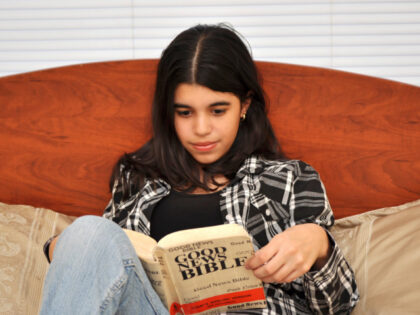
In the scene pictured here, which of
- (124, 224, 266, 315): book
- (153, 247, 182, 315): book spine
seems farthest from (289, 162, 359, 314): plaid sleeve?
(153, 247, 182, 315): book spine

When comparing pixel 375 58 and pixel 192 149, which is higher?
pixel 375 58

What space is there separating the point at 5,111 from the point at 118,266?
866 mm

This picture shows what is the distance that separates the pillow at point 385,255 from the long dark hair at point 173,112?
274 millimetres

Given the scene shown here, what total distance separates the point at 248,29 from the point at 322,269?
100cm

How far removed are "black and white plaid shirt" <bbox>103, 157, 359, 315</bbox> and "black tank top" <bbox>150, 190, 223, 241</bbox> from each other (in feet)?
0.07

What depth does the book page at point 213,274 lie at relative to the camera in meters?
0.83

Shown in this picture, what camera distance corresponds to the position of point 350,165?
1.41 m

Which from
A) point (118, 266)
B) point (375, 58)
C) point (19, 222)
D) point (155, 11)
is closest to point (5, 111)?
point (19, 222)

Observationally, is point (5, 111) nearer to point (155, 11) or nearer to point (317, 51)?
point (155, 11)

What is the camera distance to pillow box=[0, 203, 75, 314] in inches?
44.7

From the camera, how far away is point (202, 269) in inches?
33.7

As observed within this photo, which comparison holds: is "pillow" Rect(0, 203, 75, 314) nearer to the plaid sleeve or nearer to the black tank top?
the black tank top

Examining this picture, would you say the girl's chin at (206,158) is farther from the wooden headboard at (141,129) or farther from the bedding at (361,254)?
the bedding at (361,254)

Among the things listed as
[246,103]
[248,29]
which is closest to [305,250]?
[246,103]
